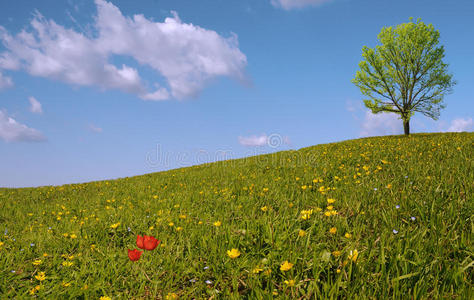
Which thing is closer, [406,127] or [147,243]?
[147,243]

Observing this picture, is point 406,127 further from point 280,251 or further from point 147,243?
point 147,243

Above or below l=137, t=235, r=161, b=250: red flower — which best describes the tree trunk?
above

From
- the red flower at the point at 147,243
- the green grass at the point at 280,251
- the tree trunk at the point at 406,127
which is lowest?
the green grass at the point at 280,251

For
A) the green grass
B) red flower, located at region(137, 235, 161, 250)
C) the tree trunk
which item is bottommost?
the green grass

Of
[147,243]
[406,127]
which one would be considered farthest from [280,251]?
[406,127]

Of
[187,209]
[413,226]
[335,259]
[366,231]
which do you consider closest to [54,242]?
[187,209]

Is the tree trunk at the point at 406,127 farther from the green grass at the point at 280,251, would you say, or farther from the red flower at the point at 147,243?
the red flower at the point at 147,243

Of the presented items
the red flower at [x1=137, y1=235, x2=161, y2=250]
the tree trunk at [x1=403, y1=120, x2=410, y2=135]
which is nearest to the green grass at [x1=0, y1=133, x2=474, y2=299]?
the red flower at [x1=137, y1=235, x2=161, y2=250]

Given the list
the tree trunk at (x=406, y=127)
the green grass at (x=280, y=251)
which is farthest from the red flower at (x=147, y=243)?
the tree trunk at (x=406, y=127)

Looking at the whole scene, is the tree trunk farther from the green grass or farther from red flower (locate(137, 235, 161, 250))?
red flower (locate(137, 235, 161, 250))

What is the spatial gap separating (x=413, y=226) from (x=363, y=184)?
1.93 metres

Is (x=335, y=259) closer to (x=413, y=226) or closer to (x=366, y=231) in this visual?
(x=366, y=231)

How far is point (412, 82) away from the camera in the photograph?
26156mm

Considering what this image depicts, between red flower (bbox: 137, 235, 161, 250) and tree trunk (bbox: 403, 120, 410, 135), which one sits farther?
tree trunk (bbox: 403, 120, 410, 135)
